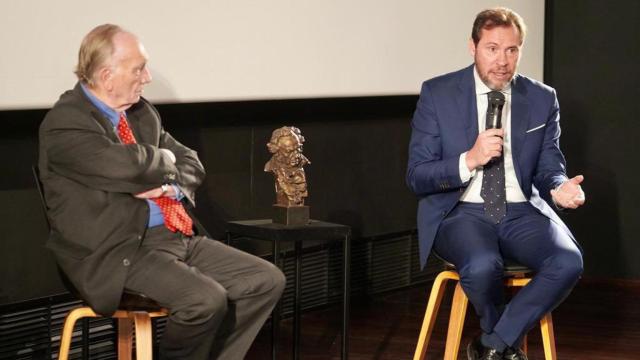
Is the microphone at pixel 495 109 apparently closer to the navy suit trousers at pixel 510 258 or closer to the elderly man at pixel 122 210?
the navy suit trousers at pixel 510 258

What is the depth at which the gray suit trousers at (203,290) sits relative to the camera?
300 cm

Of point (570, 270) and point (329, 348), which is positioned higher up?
point (570, 270)

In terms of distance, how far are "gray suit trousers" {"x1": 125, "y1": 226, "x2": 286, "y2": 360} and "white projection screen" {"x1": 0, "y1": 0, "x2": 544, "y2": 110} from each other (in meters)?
0.61

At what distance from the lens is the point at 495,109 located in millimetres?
3283

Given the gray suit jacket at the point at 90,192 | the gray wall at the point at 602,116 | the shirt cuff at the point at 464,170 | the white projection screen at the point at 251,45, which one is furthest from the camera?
the gray wall at the point at 602,116

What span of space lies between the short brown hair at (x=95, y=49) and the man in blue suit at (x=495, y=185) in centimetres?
115

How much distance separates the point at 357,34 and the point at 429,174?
44.1 inches

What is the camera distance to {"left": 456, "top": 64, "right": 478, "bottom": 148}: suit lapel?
3.65 m

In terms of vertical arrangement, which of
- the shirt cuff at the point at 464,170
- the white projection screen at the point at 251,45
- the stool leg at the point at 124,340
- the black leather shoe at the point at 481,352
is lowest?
the black leather shoe at the point at 481,352

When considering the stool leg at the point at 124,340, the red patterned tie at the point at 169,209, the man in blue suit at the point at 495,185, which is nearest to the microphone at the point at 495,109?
the man in blue suit at the point at 495,185

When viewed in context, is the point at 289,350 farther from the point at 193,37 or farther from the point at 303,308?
the point at 193,37

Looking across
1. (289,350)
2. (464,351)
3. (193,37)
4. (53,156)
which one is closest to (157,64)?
(193,37)

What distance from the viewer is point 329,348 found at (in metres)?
4.36

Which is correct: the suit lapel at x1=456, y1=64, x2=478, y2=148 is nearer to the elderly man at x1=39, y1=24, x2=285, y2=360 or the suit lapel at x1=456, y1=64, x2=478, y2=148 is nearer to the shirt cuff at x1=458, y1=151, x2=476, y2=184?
the shirt cuff at x1=458, y1=151, x2=476, y2=184
